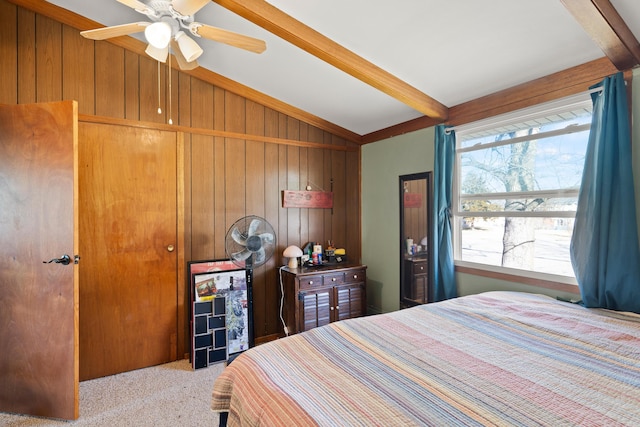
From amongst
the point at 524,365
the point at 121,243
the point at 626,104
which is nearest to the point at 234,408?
the point at 524,365

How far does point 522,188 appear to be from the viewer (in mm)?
2465

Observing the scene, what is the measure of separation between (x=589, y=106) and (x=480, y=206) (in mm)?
1010

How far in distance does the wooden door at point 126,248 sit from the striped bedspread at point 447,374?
1817 mm

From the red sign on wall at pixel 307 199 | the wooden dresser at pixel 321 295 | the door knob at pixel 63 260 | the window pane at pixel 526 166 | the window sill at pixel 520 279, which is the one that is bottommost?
the wooden dresser at pixel 321 295

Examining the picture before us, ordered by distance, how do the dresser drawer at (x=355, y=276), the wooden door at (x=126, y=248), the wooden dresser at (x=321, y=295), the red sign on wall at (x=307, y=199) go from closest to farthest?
the wooden door at (x=126, y=248)
the wooden dresser at (x=321, y=295)
the dresser drawer at (x=355, y=276)
the red sign on wall at (x=307, y=199)

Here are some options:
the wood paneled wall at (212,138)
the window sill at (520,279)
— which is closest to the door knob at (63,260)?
the wood paneled wall at (212,138)

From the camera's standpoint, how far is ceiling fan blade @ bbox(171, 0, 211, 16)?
1.56 meters

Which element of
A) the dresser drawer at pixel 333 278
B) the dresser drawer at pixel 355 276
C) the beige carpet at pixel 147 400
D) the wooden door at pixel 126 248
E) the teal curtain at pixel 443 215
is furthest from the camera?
the dresser drawer at pixel 355 276

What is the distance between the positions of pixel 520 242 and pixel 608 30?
147cm

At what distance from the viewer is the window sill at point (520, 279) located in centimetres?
217

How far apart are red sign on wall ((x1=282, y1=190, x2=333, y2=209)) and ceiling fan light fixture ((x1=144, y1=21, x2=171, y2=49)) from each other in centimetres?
194

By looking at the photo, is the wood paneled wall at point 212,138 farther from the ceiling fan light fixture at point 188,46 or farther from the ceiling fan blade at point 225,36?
the ceiling fan blade at point 225,36

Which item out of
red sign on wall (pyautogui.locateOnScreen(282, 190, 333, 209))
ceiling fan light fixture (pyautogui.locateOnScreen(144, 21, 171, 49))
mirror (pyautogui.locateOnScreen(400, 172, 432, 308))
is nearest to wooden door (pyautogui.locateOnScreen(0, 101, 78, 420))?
ceiling fan light fixture (pyautogui.locateOnScreen(144, 21, 171, 49))

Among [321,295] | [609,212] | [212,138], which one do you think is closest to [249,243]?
[321,295]
